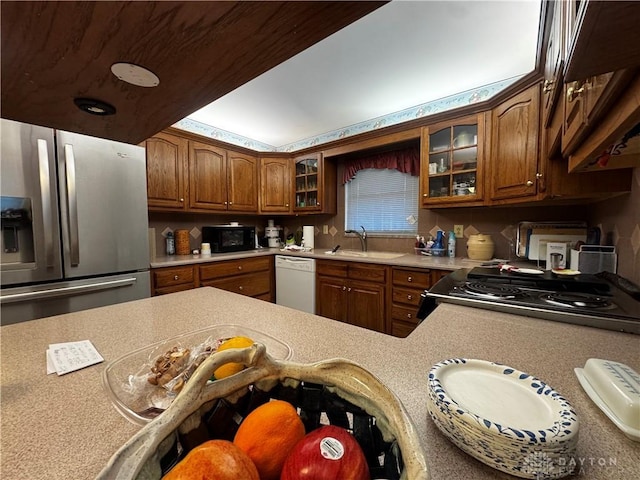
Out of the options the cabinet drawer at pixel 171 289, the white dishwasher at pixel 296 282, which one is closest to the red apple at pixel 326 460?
the cabinet drawer at pixel 171 289

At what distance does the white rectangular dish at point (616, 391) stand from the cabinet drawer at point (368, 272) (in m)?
1.73

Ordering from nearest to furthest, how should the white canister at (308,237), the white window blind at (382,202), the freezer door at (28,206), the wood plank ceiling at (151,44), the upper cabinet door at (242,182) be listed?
1. the wood plank ceiling at (151,44)
2. the freezer door at (28,206)
3. the white window blind at (382,202)
4. the upper cabinet door at (242,182)
5. the white canister at (308,237)

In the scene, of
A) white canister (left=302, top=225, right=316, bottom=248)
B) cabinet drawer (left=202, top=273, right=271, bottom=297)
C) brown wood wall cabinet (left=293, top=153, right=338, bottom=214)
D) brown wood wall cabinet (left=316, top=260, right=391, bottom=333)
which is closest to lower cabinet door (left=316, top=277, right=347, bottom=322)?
brown wood wall cabinet (left=316, top=260, right=391, bottom=333)

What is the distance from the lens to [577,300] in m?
0.93

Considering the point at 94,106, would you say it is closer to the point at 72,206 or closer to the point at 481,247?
the point at 72,206

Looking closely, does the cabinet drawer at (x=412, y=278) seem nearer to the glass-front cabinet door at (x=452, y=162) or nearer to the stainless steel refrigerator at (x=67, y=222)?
the glass-front cabinet door at (x=452, y=162)

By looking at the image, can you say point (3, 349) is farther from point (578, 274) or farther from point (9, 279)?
point (578, 274)

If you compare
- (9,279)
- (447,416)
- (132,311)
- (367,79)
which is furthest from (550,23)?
(9,279)

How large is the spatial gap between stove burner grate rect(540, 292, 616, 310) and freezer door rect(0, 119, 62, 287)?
7.95ft

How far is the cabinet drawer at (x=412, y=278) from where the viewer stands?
1997mm

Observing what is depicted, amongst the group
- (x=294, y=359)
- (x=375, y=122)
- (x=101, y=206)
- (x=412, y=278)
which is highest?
(x=375, y=122)

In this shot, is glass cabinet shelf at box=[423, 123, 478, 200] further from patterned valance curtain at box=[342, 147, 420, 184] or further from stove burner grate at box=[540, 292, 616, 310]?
stove burner grate at box=[540, 292, 616, 310]

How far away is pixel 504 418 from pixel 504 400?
47mm

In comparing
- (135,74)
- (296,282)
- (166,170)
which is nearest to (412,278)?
(296,282)
